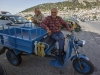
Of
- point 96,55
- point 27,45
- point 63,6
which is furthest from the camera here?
point 63,6

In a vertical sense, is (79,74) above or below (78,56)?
below

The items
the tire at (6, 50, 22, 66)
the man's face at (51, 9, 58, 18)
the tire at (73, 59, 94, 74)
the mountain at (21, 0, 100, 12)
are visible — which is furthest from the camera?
the mountain at (21, 0, 100, 12)

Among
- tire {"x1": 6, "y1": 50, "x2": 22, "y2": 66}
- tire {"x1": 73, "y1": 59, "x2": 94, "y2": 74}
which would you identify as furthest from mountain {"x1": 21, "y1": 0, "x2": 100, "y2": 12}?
tire {"x1": 73, "y1": 59, "x2": 94, "y2": 74}

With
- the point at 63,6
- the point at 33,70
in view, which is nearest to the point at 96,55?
the point at 33,70

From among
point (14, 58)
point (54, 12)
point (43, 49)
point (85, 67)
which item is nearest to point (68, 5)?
point (54, 12)

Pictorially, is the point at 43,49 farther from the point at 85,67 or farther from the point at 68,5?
the point at 68,5

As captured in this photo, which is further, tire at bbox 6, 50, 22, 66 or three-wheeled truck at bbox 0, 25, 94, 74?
tire at bbox 6, 50, 22, 66

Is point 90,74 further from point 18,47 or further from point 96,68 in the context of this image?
point 18,47

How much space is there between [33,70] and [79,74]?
144 centimetres

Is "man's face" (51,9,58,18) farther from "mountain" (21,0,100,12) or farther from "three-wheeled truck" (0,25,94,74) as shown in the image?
"mountain" (21,0,100,12)

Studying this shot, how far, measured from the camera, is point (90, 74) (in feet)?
11.0

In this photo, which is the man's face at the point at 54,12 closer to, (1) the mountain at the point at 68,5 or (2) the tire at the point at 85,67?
(2) the tire at the point at 85,67

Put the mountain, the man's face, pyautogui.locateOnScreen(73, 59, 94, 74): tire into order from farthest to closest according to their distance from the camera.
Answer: the mountain → the man's face → pyautogui.locateOnScreen(73, 59, 94, 74): tire

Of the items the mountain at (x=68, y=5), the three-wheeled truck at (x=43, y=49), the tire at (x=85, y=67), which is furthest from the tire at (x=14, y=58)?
the mountain at (x=68, y=5)
